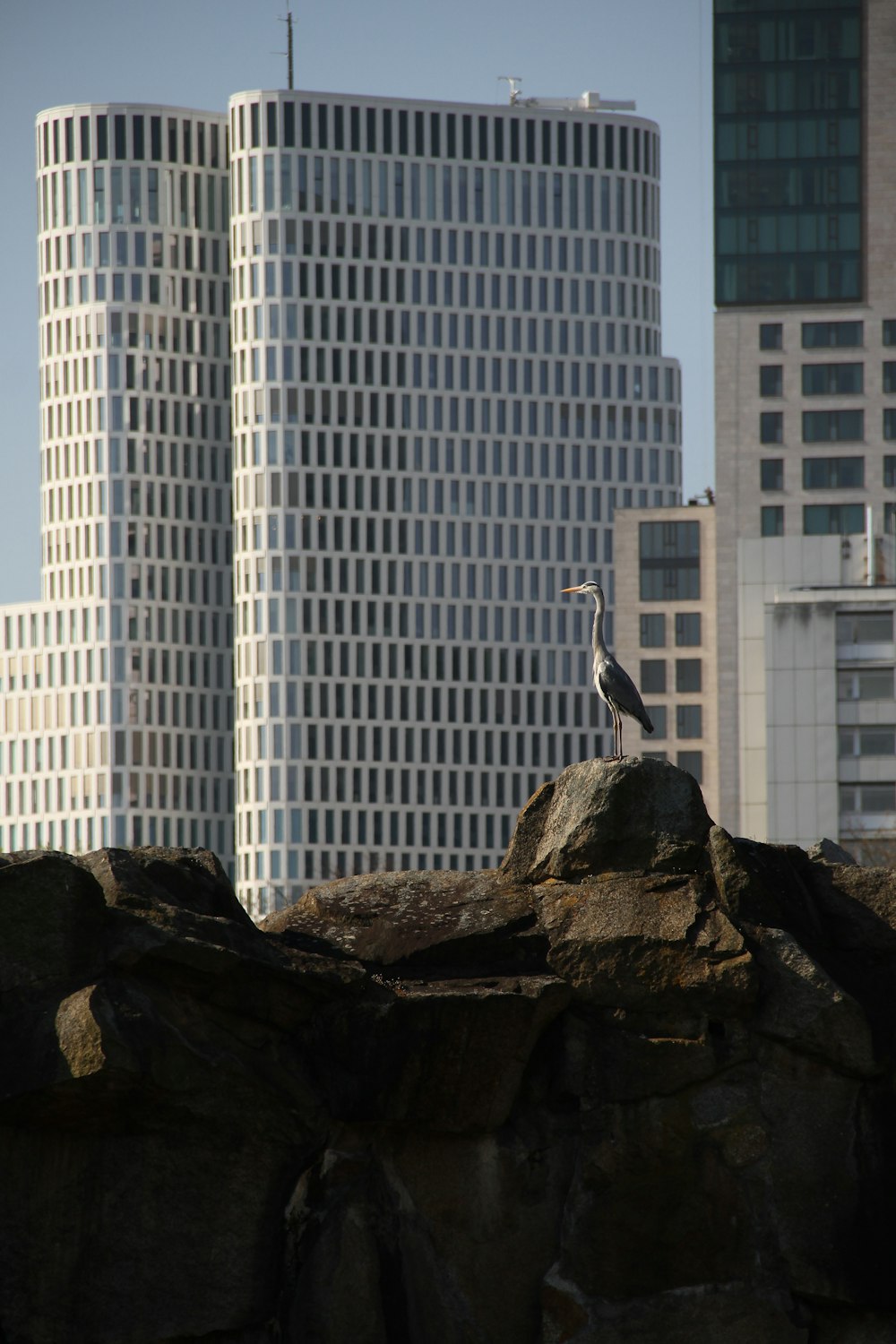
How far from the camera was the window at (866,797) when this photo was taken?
123m

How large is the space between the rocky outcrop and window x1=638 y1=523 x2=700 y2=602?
5922 inches

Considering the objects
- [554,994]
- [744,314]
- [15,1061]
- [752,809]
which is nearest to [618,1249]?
[554,994]

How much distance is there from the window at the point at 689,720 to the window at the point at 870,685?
180 feet

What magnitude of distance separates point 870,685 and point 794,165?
38.7 metres

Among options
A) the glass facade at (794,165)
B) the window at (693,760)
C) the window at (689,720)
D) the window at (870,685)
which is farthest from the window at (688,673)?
the window at (870,685)

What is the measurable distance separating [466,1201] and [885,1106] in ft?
15.7

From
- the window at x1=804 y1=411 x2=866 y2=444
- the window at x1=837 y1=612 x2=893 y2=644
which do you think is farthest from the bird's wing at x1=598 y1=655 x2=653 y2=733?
the window at x1=804 y1=411 x2=866 y2=444

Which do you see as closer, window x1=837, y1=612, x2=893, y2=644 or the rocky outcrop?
the rocky outcrop

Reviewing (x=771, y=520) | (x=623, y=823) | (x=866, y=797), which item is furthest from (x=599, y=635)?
(x=771, y=520)

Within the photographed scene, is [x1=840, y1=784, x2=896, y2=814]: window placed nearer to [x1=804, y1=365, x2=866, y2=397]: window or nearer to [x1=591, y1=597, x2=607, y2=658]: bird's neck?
[x1=804, y1=365, x2=866, y2=397]: window

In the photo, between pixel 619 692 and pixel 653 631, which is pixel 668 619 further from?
pixel 619 692

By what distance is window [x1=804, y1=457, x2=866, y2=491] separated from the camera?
14338cm

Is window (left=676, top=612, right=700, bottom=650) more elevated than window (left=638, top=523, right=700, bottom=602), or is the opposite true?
window (left=638, top=523, right=700, bottom=602)

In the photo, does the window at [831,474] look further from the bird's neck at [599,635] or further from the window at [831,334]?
the bird's neck at [599,635]
